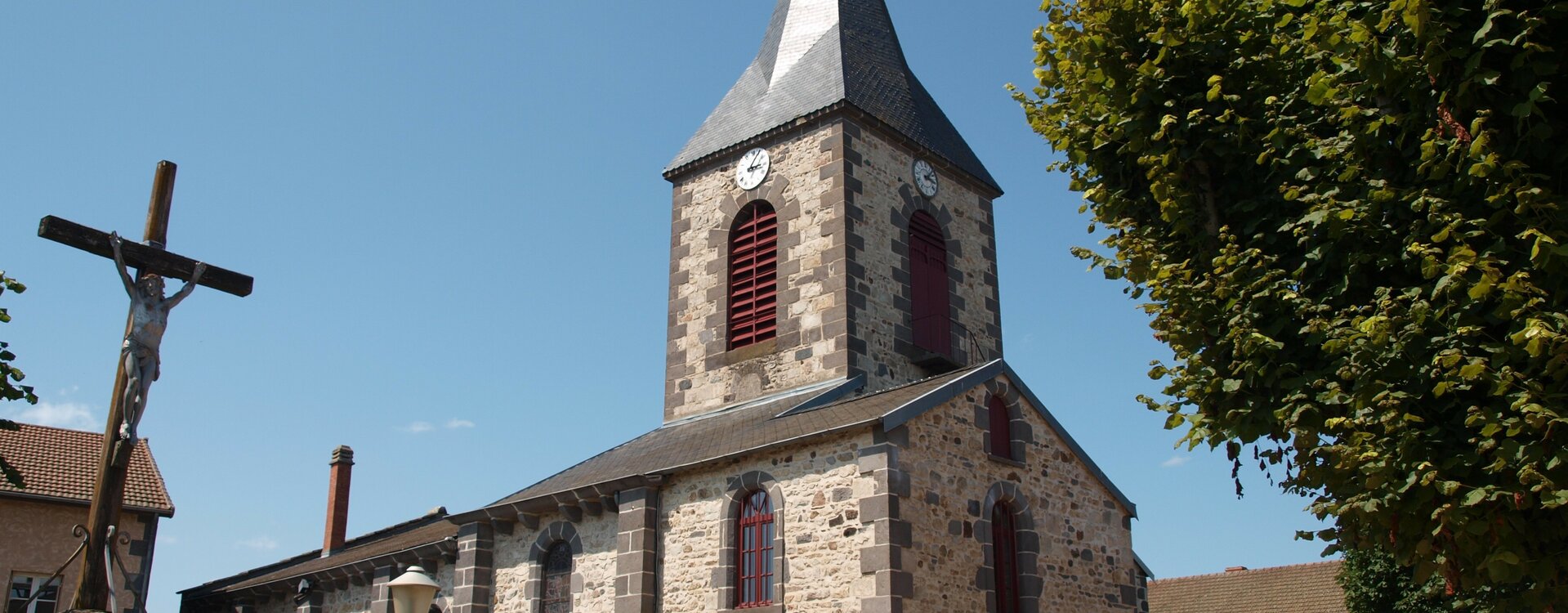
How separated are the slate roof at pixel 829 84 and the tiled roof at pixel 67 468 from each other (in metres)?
12.1

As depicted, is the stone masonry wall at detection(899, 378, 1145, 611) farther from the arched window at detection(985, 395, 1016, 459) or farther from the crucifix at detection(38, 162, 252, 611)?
the crucifix at detection(38, 162, 252, 611)

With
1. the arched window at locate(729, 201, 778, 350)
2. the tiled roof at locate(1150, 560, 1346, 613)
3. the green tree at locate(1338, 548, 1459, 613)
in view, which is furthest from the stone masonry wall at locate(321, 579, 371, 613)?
the tiled roof at locate(1150, 560, 1346, 613)

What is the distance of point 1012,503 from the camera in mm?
14023

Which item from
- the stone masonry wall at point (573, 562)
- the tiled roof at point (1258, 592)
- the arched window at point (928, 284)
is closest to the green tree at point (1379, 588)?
the tiled roof at point (1258, 592)

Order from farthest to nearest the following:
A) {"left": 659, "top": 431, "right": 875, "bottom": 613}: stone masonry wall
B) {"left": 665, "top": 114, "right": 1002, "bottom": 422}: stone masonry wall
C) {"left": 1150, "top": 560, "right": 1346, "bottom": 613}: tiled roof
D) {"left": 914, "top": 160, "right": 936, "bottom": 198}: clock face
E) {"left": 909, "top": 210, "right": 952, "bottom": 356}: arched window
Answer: {"left": 1150, "top": 560, "right": 1346, "bottom": 613}: tiled roof < {"left": 914, "top": 160, "right": 936, "bottom": 198}: clock face < {"left": 909, "top": 210, "right": 952, "bottom": 356}: arched window < {"left": 665, "top": 114, "right": 1002, "bottom": 422}: stone masonry wall < {"left": 659, "top": 431, "right": 875, "bottom": 613}: stone masonry wall

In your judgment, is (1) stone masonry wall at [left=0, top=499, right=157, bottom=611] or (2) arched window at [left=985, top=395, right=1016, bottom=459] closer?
(2) arched window at [left=985, top=395, right=1016, bottom=459]

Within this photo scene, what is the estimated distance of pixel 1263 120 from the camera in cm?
817

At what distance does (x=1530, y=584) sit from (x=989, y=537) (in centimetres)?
656

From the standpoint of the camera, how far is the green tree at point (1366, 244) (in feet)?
21.4

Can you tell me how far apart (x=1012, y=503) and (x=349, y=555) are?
13.7 meters

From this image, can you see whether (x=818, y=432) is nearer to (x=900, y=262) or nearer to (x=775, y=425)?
(x=775, y=425)

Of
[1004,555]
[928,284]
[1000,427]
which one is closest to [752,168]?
[928,284]

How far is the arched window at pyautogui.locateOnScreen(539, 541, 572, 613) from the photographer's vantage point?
15.2m

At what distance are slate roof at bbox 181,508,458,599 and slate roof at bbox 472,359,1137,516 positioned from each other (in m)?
3.83
